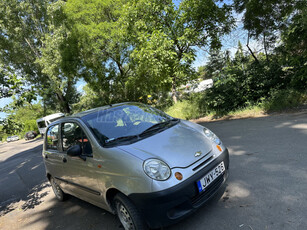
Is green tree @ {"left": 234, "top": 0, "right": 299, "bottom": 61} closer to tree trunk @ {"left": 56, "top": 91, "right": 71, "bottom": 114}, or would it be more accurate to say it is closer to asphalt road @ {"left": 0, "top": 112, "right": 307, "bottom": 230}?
asphalt road @ {"left": 0, "top": 112, "right": 307, "bottom": 230}

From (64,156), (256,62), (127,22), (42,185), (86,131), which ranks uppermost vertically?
(127,22)

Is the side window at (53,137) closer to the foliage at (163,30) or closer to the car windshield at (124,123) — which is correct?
the car windshield at (124,123)

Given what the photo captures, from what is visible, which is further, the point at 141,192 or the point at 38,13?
the point at 38,13

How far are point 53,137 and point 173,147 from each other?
8.59ft

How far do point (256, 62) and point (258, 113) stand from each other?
2795mm

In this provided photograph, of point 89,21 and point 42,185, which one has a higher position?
point 89,21

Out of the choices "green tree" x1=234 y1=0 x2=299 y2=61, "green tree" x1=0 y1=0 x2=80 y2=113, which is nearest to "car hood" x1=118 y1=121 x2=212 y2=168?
"green tree" x1=234 y1=0 x2=299 y2=61

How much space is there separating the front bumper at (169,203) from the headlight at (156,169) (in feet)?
0.52

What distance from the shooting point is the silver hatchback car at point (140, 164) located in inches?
95.4

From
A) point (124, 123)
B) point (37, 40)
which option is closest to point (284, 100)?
point (124, 123)

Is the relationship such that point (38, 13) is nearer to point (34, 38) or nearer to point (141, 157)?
point (34, 38)

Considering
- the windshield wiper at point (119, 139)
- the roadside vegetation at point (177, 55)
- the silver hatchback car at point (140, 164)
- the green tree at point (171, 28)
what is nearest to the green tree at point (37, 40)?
the roadside vegetation at point (177, 55)

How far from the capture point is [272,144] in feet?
16.1

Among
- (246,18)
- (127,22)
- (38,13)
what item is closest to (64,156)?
(127,22)
